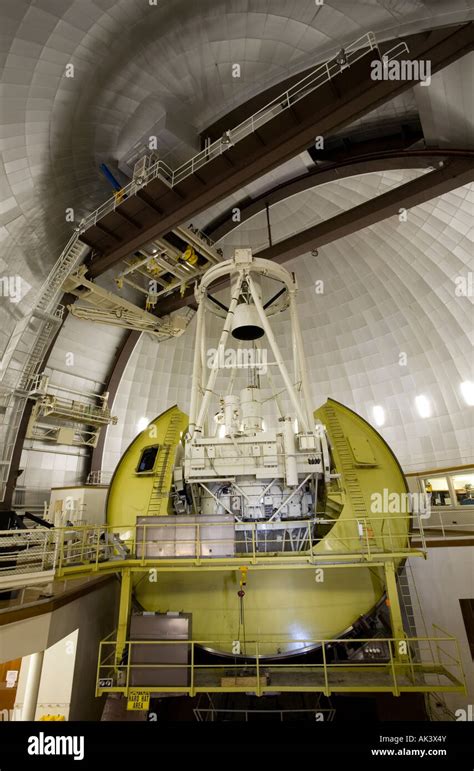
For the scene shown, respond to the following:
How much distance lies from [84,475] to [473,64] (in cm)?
2319

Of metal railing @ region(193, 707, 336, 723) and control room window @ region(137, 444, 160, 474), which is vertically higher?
control room window @ region(137, 444, 160, 474)

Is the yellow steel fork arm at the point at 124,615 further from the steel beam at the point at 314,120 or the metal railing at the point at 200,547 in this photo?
the steel beam at the point at 314,120

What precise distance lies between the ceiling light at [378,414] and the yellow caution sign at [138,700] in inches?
646

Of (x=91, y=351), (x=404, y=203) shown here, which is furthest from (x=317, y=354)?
(x=91, y=351)

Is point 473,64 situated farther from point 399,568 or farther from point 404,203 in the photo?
point 399,568

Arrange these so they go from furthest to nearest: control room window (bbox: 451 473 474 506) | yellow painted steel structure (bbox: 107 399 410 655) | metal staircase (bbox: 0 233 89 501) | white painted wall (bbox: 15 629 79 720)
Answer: control room window (bbox: 451 473 474 506) < metal staircase (bbox: 0 233 89 501) < yellow painted steel structure (bbox: 107 399 410 655) < white painted wall (bbox: 15 629 79 720)

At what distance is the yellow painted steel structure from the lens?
880 cm

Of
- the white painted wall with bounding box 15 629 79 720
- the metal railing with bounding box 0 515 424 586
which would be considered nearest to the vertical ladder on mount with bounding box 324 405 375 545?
the metal railing with bounding box 0 515 424 586

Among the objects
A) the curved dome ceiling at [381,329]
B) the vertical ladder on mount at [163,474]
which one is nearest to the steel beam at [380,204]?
the curved dome ceiling at [381,329]

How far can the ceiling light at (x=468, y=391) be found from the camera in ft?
54.9

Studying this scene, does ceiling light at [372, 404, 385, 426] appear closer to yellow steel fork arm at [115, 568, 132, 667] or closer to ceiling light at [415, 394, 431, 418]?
ceiling light at [415, 394, 431, 418]

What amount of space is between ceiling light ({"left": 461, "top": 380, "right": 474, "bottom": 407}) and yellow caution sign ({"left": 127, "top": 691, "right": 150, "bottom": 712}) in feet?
53.3

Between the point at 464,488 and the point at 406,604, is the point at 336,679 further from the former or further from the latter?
the point at 464,488

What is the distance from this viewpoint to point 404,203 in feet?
46.2
